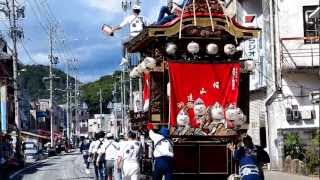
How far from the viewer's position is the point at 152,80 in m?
15.3

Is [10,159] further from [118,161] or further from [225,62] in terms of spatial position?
[225,62]

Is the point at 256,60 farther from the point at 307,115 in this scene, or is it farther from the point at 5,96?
the point at 5,96

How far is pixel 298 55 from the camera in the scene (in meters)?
26.1

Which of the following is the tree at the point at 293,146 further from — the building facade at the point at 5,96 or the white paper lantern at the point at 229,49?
the building facade at the point at 5,96

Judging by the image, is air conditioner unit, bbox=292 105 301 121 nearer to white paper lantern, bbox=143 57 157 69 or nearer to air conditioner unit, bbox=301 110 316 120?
air conditioner unit, bbox=301 110 316 120

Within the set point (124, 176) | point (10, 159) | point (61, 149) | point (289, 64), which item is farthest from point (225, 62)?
point (61, 149)

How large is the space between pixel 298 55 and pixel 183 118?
1252 cm

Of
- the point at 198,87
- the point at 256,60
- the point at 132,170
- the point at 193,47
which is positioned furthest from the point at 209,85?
the point at 256,60

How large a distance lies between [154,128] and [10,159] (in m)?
24.1

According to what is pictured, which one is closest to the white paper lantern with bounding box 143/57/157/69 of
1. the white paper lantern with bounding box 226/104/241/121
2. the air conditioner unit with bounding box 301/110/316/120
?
the white paper lantern with bounding box 226/104/241/121

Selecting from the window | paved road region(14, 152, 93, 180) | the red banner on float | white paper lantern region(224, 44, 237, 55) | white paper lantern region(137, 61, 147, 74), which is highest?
the window

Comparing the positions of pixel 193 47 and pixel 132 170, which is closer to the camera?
pixel 193 47

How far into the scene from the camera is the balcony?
2573 centimetres

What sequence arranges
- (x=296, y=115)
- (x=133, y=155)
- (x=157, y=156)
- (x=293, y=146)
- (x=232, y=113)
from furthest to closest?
1. (x=296, y=115)
2. (x=293, y=146)
3. (x=133, y=155)
4. (x=232, y=113)
5. (x=157, y=156)
